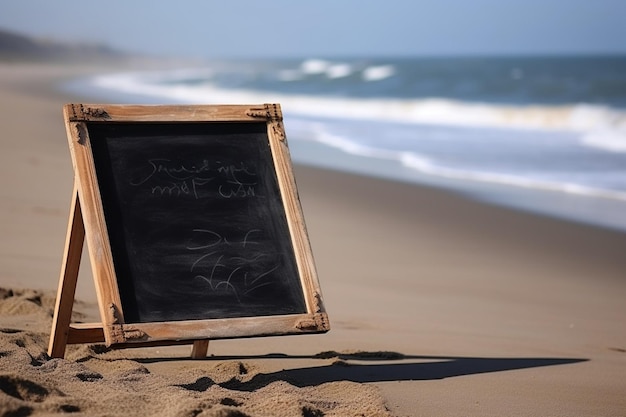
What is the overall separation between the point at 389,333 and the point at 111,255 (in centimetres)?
200

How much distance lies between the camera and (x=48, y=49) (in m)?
139

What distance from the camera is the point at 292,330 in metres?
4.04

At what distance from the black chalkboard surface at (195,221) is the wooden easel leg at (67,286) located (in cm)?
22

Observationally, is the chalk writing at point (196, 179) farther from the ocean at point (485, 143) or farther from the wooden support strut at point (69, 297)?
the ocean at point (485, 143)

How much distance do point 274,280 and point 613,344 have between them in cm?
231

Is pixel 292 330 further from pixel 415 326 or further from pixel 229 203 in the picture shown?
pixel 415 326

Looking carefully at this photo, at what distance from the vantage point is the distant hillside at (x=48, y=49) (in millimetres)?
125125

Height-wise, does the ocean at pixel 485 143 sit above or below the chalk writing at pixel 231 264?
above

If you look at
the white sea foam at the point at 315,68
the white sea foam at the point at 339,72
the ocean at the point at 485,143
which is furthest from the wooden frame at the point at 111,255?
the white sea foam at the point at 315,68

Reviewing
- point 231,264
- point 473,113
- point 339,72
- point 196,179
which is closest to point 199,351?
point 231,264

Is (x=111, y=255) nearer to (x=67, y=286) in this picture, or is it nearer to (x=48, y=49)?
(x=67, y=286)

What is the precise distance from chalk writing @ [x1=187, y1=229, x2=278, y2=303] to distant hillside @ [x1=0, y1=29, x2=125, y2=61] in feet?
382

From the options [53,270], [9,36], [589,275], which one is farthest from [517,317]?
[9,36]

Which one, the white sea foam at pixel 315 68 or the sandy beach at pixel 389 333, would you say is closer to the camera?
the sandy beach at pixel 389 333
